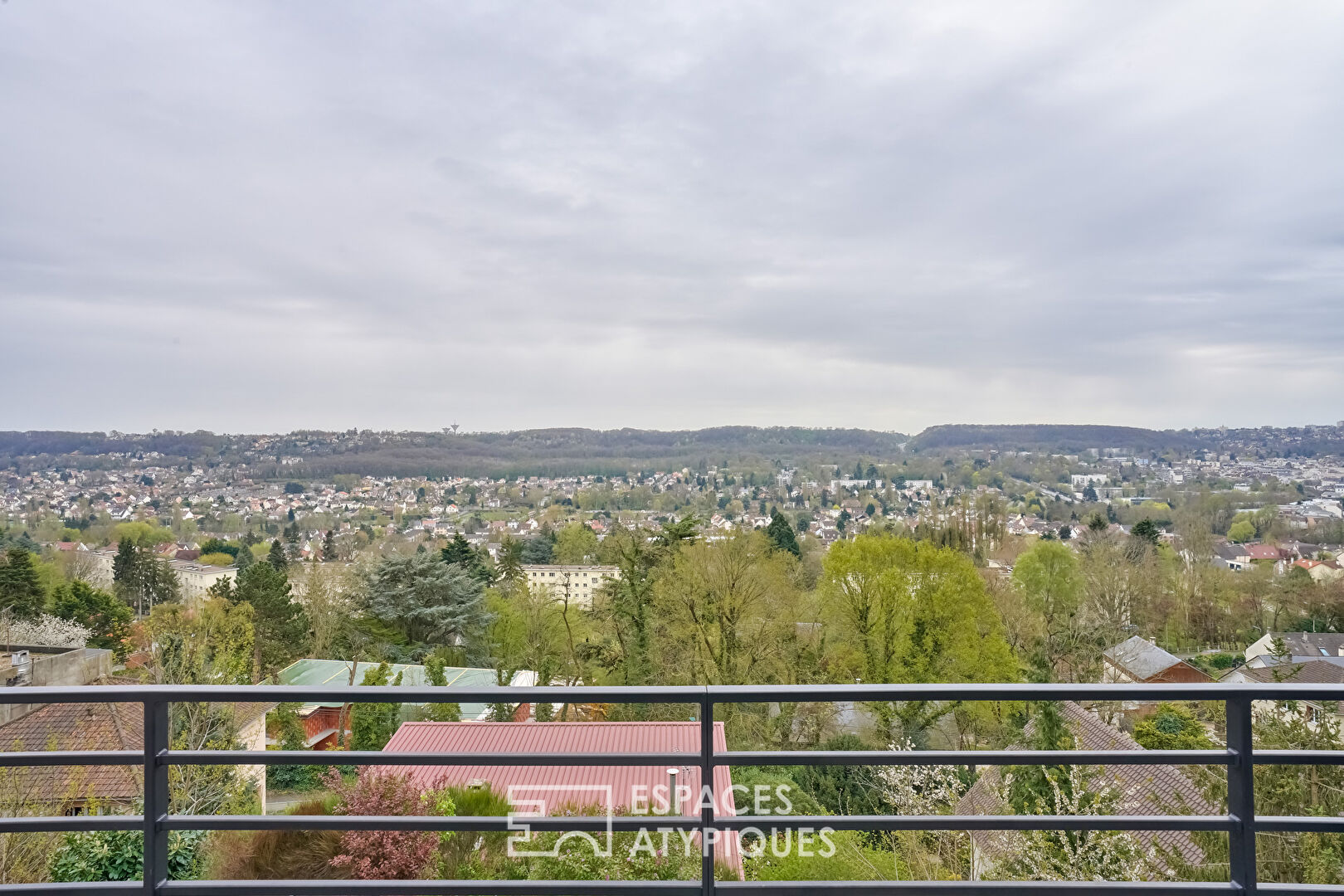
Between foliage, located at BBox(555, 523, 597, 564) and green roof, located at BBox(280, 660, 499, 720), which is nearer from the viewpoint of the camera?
green roof, located at BBox(280, 660, 499, 720)

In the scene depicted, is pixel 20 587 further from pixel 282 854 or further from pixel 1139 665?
pixel 1139 665

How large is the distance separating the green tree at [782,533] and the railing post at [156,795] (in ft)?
77.2

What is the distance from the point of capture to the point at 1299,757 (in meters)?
1.50

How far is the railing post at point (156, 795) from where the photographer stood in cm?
154

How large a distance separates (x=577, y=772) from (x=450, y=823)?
251 cm

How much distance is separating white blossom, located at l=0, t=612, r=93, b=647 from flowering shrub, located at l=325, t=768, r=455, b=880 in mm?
22540

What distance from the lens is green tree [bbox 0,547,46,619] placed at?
20.6 meters

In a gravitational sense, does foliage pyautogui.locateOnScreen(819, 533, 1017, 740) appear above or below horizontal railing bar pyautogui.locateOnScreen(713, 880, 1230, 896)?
below

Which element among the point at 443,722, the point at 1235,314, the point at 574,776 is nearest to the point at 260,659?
the point at 443,722

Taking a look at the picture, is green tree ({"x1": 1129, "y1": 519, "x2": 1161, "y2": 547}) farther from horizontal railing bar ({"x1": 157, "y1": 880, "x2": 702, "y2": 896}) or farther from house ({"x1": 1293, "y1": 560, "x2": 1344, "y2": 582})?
horizontal railing bar ({"x1": 157, "y1": 880, "x2": 702, "y2": 896})

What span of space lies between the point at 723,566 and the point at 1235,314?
1715 cm

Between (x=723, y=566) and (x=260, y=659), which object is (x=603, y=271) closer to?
(x=723, y=566)

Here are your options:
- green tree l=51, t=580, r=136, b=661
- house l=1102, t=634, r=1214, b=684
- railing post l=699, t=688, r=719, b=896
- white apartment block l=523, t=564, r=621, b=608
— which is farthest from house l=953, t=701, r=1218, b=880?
green tree l=51, t=580, r=136, b=661

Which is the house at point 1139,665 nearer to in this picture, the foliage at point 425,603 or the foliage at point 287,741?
the foliage at point 287,741
